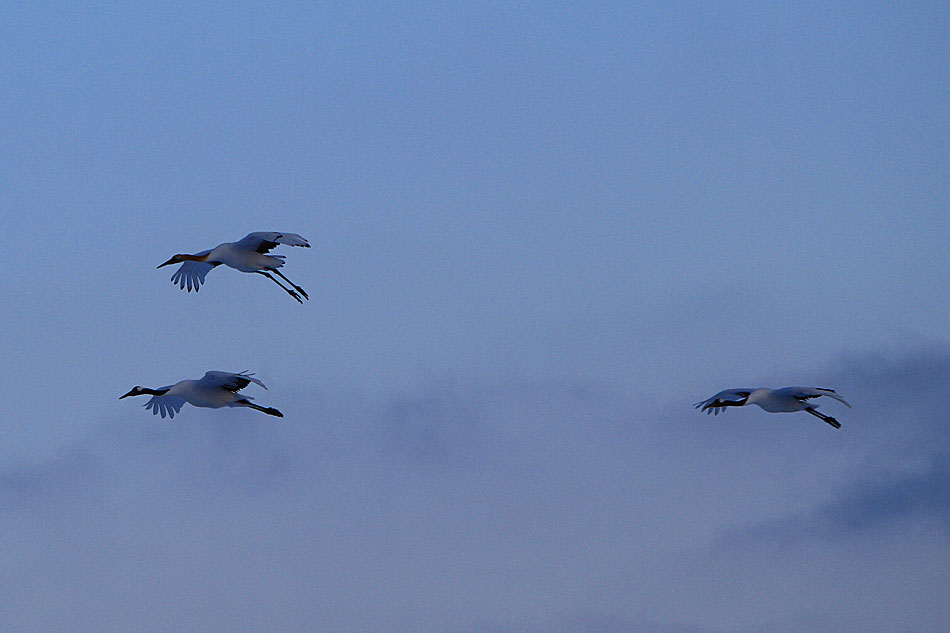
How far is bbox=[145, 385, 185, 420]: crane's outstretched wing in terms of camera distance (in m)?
34.4

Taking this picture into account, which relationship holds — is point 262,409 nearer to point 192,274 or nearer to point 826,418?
point 192,274

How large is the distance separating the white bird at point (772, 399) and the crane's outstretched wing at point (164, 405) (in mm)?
12376

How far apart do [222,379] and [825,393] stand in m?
12.6

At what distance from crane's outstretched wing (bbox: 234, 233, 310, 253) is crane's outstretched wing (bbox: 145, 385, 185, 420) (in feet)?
15.0

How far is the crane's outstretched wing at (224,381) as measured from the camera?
3009 cm

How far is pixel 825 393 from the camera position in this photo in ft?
97.5

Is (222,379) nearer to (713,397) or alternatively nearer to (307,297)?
(307,297)

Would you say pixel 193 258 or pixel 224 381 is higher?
pixel 193 258

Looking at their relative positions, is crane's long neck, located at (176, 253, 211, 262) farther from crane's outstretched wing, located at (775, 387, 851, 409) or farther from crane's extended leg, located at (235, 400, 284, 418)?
crane's outstretched wing, located at (775, 387, 851, 409)

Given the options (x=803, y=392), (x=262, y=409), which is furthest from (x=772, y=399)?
(x=262, y=409)

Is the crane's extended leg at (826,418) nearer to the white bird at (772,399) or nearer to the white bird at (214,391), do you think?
the white bird at (772,399)

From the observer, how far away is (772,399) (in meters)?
32.8

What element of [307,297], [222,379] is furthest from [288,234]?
[307,297]

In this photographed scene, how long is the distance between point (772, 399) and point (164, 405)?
1432 cm
